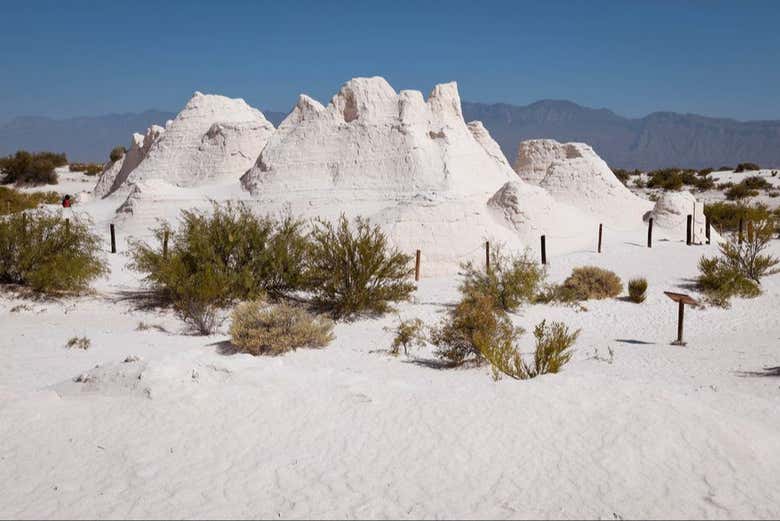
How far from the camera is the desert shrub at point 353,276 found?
13250 mm

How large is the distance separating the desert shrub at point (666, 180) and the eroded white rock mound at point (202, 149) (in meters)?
31.6

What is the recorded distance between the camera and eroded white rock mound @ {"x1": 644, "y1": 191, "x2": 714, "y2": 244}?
78.2 ft

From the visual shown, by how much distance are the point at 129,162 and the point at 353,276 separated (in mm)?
22753

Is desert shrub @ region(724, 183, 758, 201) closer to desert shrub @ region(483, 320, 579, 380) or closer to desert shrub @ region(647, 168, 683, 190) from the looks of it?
desert shrub @ region(647, 168, 683, 190)

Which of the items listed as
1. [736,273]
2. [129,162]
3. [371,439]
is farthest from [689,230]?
[129,162]

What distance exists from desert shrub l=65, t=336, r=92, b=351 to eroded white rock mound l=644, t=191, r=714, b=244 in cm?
2154

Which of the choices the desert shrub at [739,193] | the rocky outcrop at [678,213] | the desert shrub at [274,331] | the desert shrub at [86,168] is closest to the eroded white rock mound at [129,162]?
the desert shrub at [86,168]

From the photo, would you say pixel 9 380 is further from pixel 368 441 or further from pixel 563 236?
pixel 563 236

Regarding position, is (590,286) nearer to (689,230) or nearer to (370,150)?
(689,230)

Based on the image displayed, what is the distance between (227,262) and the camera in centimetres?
1402

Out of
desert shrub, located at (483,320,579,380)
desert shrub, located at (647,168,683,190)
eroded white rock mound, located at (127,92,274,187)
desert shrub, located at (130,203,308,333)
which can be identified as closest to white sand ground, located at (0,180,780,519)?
desert shrub, located at (483,320,579,380)

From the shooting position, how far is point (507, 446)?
608cm

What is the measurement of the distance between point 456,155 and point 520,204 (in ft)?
12.3

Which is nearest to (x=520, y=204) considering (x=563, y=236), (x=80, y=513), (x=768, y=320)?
(x=563, y=236)
